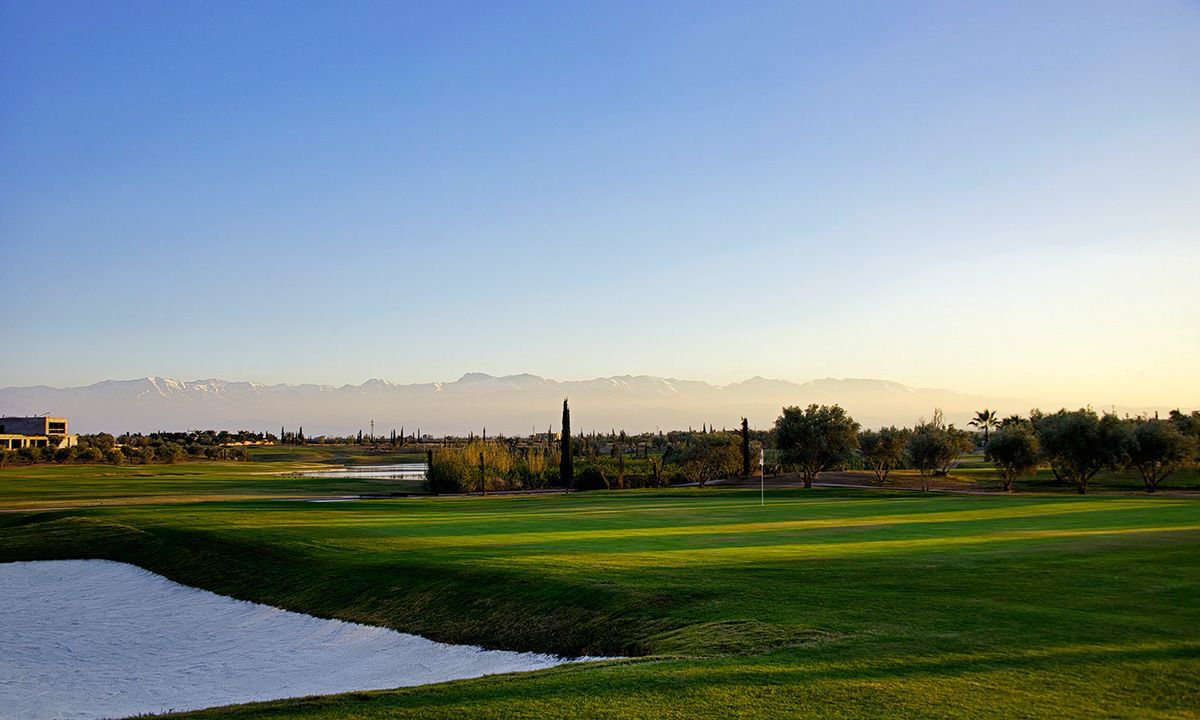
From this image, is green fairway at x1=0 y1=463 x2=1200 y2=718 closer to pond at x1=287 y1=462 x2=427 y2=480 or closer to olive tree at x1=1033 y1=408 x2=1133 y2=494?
olive tree at x1=1033 y1=408 x2=1133 y2=494

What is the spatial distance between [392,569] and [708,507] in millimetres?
18359

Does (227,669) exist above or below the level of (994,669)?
below

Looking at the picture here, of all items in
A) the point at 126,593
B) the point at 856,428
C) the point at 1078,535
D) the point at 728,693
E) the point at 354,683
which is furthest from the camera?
the point at 856,428

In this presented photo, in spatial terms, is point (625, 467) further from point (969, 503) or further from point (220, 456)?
point (220, 456)

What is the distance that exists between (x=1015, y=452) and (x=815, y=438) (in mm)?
12572

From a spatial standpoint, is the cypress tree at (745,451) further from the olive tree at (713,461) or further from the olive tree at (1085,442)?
the olive tree at (1085,442)

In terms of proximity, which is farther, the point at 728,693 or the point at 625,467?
the point at 625,467

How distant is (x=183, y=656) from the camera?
58.6 feet

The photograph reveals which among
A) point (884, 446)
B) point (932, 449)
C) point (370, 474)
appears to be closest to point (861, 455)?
point (884, 446)

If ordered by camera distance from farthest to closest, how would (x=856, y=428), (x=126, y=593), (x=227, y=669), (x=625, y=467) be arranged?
(x=625, y=467) → (x=856, y=428) → (x=126, y=593) → (x=227, y=669)

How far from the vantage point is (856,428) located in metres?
60.6

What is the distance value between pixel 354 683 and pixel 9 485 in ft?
196

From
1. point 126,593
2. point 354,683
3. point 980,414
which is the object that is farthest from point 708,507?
point 980,414

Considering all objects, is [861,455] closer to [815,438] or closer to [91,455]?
[815,438]
